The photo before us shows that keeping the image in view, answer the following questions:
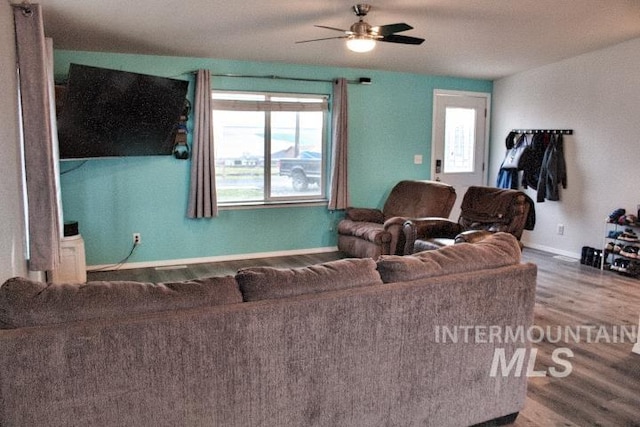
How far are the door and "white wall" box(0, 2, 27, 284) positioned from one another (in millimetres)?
5089

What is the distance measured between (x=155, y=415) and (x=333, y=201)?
461 cm

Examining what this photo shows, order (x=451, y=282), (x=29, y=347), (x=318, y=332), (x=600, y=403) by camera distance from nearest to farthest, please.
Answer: (x=29, y=347), (x=318, y=332), (x=451, y=282), (x=600, y=403)

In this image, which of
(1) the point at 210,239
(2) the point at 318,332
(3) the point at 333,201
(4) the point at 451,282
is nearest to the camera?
(2) the point at 318,332

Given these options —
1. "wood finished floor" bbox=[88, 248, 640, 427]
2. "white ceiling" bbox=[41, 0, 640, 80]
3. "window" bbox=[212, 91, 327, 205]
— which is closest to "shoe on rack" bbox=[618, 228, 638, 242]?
"wood finished floor" bbox=[88, 248, 640, 427]

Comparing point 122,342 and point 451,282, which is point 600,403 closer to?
point 451,282

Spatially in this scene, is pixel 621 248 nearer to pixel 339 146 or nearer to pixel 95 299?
pixel 339 146

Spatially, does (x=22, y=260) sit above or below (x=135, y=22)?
below

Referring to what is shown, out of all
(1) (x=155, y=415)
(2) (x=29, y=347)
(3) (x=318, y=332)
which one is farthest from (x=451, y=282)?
(2) (x=29, y=347)

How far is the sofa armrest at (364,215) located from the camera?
19.6 ft

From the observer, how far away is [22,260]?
3.24 metres

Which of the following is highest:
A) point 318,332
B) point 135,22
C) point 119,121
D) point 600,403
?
point 135,22

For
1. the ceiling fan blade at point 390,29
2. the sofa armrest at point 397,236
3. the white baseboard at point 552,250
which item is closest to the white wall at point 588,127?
the white baseboard at point 552,250

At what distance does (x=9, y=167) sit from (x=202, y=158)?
8.58ft

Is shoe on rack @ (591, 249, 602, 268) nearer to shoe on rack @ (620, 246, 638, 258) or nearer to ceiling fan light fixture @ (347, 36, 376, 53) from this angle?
shoe on rack @ (620, 246, 638, 258)
